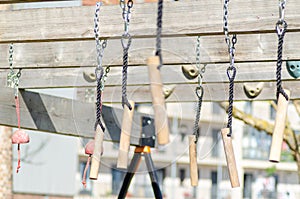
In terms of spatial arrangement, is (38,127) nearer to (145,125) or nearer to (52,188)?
(145,125)

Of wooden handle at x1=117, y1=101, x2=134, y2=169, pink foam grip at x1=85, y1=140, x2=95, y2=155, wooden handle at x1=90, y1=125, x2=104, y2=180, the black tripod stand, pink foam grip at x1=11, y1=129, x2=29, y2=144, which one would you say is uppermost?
wooden handle at x1=117, y1=101, x2=134, y2=169

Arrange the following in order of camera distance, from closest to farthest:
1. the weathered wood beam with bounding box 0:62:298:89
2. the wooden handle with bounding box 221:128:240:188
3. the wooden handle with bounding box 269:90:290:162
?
the wooden handle with bounding box 269:90:290:162, the wooden handle with bounding box 221:128:240:188, the weathered wood beam with bounding box 0:62:298:89

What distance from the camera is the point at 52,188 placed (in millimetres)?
14133

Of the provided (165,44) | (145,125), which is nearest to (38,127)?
(145,125)

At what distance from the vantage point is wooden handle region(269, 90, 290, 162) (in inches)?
150

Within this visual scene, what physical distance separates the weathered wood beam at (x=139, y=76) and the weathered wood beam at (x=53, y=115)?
0.15m

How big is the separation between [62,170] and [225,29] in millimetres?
10517

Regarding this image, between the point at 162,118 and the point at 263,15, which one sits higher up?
the point at 263,15

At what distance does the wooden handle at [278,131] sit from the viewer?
380cm

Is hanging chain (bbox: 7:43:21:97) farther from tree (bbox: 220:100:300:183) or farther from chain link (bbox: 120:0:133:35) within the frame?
tree (bbox: 220:100:300:183)

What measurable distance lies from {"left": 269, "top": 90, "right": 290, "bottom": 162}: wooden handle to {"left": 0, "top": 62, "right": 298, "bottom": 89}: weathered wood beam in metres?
1.08

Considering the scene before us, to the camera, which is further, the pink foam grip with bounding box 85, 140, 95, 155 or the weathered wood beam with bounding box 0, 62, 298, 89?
the pink foam grip with bounding box 85, 140, 95, 155

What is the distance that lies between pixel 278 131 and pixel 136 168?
242 centimetres

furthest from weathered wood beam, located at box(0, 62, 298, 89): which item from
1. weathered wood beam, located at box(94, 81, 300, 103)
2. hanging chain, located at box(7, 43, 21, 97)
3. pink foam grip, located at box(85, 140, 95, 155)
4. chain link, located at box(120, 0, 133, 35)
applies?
chain link, located at box(120, 0, 133, 35)
